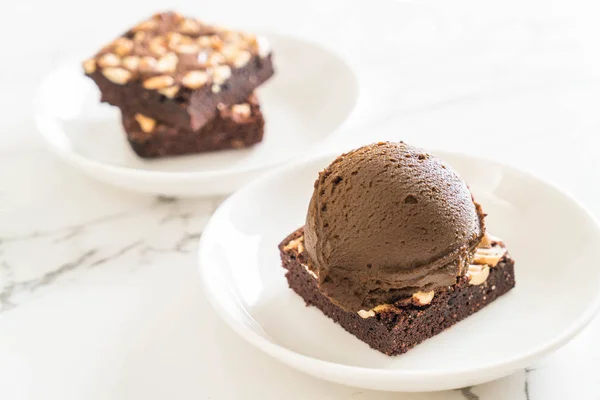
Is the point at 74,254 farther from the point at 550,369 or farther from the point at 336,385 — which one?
the point at 550,369

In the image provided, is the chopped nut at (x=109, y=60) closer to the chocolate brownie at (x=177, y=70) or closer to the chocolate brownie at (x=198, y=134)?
the chocolate brownie at (x=177, y=70)

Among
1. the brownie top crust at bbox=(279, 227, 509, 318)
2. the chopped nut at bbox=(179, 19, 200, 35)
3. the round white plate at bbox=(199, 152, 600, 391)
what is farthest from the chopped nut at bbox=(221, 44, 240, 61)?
the brownie top crust at bbox=(279, 227, 509, 318)

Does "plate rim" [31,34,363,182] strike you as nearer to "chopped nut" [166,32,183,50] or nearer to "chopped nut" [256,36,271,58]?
"chopped nut" [256,36,271,58]

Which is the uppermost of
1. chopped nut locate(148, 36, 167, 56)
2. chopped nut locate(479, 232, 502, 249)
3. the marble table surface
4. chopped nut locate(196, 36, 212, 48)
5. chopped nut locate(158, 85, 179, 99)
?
chopped nut locate(196, 36, 212, 48)

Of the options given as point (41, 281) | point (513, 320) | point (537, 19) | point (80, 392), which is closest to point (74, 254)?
point (41, 281)

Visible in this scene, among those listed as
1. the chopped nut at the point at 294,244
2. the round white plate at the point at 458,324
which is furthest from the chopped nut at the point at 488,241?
the chopped nut at the point at 294,244

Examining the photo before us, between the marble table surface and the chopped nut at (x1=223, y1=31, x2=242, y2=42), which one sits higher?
the chopped nut at (x1=223, y1=31, x2=242, y2=42)

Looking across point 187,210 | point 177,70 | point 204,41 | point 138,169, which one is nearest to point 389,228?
point 187,210
